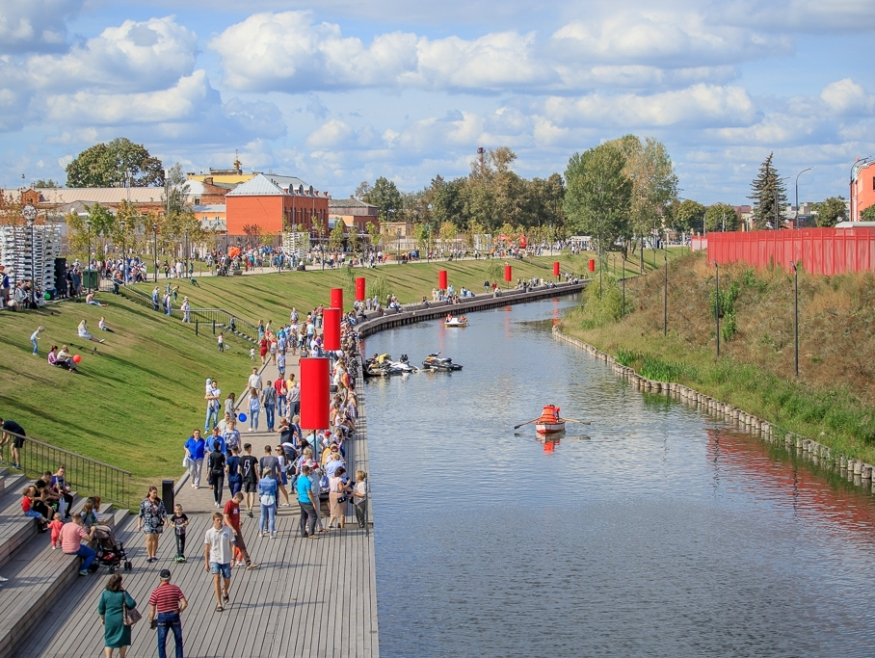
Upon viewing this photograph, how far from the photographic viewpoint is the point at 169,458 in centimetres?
3066

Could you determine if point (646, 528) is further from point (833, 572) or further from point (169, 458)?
point (169, 458)

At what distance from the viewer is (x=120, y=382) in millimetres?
38094

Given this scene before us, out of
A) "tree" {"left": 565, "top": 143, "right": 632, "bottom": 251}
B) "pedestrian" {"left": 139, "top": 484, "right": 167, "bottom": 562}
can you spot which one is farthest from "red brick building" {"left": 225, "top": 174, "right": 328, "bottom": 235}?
"pedestrian" {"left": 139, "top": 484, "right": 167, "bottom": 562}

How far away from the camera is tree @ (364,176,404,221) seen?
195250 mm

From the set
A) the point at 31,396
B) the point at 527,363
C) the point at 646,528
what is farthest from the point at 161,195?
the point at 646,528

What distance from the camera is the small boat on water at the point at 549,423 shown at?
41.9m

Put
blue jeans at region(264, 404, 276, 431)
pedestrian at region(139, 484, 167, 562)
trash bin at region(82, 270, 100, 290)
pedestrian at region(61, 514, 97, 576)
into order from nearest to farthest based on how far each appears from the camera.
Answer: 1. pedestrian at region(61, 514, 97, 576)
2. pedestrian at region(139, 484, 167, 562)
3. blue jeans at region(264, 404, 276, 431)
4. trash bin at region(82, 270, 100, 290)

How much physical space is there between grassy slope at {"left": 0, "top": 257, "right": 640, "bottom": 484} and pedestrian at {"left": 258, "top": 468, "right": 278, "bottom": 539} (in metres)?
5.61

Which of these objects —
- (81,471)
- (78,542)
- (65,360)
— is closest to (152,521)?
(78,542)

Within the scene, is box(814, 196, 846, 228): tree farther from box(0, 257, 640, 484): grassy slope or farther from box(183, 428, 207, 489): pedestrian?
box(183, 428, 207, 489): pedestrian

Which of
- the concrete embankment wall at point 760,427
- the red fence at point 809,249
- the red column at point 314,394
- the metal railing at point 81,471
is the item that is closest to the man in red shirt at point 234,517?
the metal railing at point 81,471

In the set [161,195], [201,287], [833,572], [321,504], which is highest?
[161,195]

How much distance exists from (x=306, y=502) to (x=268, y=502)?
2.58ft

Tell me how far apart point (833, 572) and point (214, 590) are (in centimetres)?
1416
